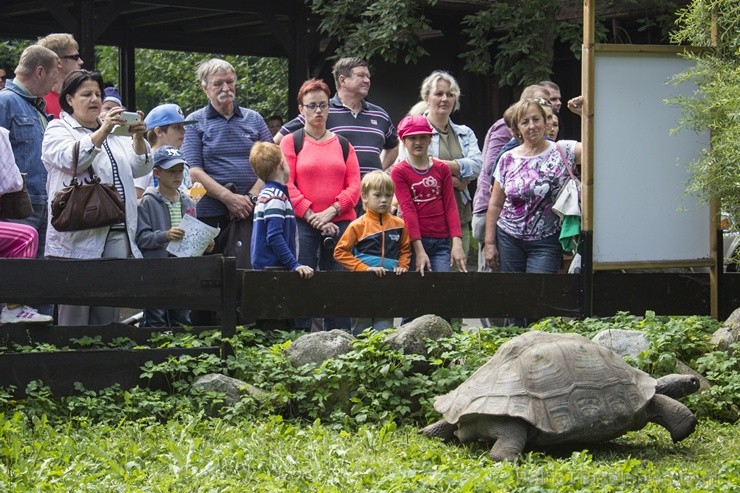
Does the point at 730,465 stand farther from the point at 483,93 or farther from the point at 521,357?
the point at 483,93

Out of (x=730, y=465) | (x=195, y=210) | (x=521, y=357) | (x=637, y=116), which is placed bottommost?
(x=730, y=465)

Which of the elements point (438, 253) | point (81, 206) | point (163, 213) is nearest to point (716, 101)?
point (438, 253)

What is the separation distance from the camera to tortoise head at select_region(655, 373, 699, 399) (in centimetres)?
741

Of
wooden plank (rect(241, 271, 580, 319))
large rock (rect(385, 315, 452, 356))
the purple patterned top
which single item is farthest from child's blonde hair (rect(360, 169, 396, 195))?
large rock (rect(385, 315, 452, 356))

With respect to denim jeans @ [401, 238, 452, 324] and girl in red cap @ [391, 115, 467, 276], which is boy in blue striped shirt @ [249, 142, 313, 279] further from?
denim jeans @ [401, 238, 452, 324]

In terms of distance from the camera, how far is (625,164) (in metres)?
9.82

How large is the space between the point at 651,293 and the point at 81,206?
418 cm

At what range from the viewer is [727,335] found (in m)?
8.74

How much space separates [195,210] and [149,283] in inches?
78.1

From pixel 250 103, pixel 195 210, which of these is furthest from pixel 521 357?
pixel 250 103

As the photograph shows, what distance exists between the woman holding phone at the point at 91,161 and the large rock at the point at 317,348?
1.58 meters

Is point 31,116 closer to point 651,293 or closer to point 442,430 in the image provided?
point 442,430

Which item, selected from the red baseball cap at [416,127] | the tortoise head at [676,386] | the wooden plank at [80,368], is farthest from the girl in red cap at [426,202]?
the tortoise head at [676,386]

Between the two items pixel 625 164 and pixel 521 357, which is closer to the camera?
pixel 521 357
